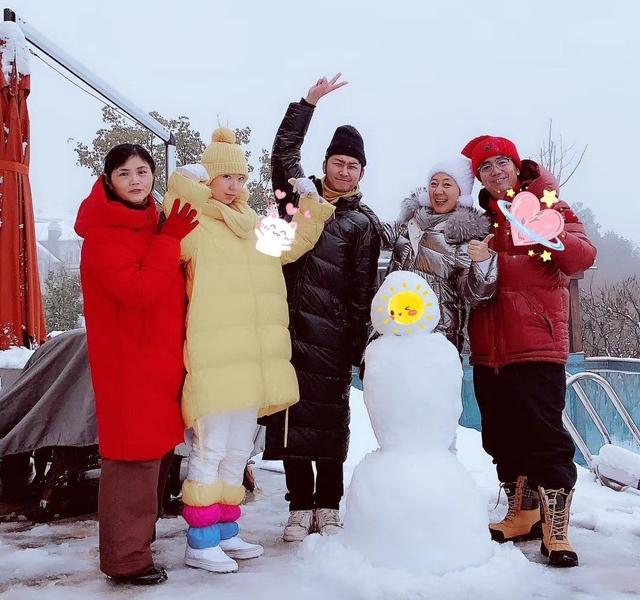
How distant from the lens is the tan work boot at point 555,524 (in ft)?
9.25

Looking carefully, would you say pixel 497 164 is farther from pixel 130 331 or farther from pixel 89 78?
pixel 89 78

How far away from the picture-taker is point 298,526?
10.5 feet

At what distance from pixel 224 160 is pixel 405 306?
1.02m

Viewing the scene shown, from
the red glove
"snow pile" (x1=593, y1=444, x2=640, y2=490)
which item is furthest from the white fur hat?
"snow pile" (x1=593, y1=444, x2=640, y2=490)

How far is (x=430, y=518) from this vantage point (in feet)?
8.12

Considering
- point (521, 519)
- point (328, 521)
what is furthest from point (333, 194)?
point (521, 519)

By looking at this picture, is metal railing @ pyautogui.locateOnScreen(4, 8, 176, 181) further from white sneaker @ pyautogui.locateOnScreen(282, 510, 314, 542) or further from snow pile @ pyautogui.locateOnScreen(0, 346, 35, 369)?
white sneaker @ pyautogui.locateOnScreen(282, 510, 314, 542)

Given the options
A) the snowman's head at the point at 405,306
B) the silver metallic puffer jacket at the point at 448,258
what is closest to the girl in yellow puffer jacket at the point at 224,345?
the snowman's head at the point at 405,306

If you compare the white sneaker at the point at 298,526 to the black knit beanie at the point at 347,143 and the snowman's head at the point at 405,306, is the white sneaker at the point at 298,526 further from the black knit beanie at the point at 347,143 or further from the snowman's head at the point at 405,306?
the black knit beanie at the point at 347,143

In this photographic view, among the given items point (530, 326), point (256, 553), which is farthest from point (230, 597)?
point (530, 326)

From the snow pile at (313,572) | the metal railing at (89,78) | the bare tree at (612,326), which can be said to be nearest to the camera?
the snow pile at (313,572)

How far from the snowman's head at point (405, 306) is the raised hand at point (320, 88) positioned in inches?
43.1

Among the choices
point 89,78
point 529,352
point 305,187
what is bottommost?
point 529,352

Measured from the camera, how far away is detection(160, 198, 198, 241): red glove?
8.37 feet
